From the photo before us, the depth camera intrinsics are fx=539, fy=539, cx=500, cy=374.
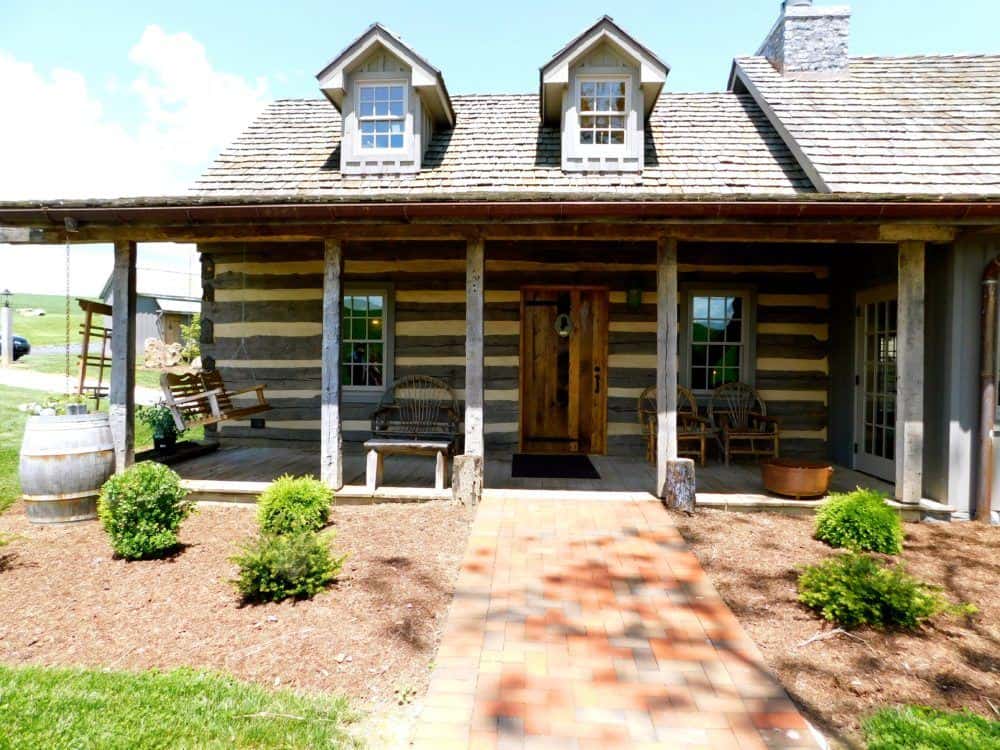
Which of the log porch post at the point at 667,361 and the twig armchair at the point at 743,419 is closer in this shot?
the log porch post at the point at 667,361

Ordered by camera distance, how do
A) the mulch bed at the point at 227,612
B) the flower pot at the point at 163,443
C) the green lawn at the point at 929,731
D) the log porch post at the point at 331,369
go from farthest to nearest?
the flower pot at the point at 163,443, the log porch post at the point at 331,369, the mulch bed at the point at 227,612, the green lawn at the point at 929,731

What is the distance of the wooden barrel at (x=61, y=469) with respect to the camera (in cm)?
516

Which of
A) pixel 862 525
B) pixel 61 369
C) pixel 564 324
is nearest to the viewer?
pixel 862 525

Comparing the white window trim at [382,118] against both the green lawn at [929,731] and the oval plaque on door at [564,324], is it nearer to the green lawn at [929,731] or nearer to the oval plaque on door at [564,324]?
the oval plaque on door at [564,324]

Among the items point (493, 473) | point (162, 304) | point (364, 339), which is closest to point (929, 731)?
point (493, 473)

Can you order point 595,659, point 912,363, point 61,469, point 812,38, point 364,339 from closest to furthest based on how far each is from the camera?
point 595,659
point 61,469
point 912,363
point 364,339
point 812,38

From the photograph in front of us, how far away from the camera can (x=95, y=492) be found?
5.37 meters

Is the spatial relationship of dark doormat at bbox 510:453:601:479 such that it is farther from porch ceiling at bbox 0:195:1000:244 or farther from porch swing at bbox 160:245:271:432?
porch swing at bbox 160:245:271:432

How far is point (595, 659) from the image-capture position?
3031 millimetres

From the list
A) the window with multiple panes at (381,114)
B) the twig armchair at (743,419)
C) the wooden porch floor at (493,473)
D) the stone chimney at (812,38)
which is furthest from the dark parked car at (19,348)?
the stone chimney at (812,38)

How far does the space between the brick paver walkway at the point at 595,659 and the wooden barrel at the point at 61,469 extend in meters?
3.91

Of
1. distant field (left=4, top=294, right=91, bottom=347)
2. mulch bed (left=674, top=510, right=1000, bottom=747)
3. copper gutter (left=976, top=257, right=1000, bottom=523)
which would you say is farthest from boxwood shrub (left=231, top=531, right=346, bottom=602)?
distant field (left=4, top=294, right=91, bottom=347)

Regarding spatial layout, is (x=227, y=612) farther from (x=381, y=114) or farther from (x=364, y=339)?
(x=381, y=114)

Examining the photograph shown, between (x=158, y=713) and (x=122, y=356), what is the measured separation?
481 cm
